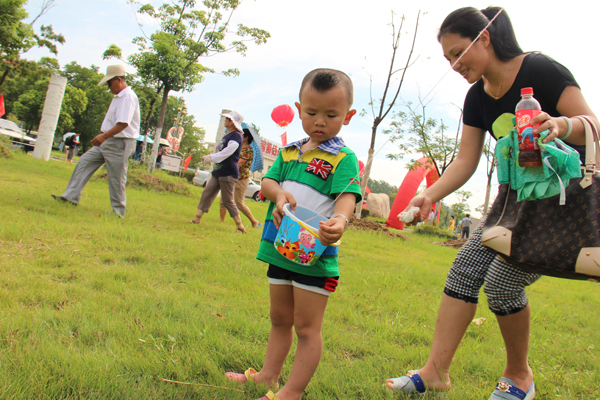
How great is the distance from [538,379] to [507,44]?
182cm

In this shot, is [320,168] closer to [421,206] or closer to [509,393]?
[421,206]

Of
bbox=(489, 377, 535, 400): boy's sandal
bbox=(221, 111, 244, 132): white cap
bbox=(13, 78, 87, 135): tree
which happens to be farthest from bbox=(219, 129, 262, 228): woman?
bbox=(13, 78, 87, 135): tree

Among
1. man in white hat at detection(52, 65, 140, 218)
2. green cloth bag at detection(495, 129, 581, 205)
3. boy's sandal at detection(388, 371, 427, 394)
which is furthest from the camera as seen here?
man in white hat at detection(52, 65, 140, 218)

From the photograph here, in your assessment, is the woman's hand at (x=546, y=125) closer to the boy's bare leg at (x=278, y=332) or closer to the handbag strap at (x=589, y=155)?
the handbag strap at (x=589, y=155)

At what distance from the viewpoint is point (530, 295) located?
16.7 feet

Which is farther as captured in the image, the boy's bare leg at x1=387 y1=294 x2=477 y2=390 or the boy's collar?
the boy's bare leg at x1=387 y1=294 x2=477 y2=390

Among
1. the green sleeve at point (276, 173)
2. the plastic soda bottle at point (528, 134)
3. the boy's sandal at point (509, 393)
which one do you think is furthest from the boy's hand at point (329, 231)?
the boy's sandal at point (509, 393)

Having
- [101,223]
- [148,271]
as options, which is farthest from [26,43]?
[148,271]

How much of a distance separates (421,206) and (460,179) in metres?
0.50

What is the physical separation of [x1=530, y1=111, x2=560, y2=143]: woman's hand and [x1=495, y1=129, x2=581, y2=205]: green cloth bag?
2 centimetres

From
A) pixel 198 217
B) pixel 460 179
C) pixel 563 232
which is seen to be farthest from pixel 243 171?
pixel 563 232

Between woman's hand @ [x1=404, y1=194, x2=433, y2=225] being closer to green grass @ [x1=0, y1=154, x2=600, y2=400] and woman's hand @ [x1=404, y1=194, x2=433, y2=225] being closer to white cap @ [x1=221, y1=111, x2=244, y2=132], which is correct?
green grass @ [x1=0, y1=154, x2=600, y2=400]

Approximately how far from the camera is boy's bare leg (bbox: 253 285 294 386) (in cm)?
171

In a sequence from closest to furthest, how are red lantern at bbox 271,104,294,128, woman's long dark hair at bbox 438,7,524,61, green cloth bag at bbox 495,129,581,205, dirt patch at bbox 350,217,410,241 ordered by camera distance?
green cloth bag at bbox 495,129,581,205 → woman's long dark hair at bbox 438,7,524,61 → dirt patch at bbox 350,217,410,241 → red lantern at bbox 271,104,294,128
